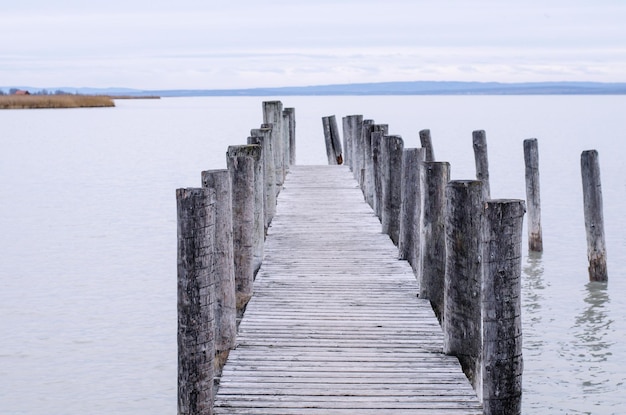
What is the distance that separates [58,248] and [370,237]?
9.46 metres

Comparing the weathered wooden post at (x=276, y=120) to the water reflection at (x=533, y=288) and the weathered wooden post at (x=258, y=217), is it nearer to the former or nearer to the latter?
the water reflection at (x=533, y=288)

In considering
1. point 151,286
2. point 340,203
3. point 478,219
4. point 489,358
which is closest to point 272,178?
point 340,203

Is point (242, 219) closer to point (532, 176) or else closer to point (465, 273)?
point (465, 273)

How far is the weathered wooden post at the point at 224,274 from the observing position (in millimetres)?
6574

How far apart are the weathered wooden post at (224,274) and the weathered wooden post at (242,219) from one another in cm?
107

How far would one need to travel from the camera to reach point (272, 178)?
41.5 feet

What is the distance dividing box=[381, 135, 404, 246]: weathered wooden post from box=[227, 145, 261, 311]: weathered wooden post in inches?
133

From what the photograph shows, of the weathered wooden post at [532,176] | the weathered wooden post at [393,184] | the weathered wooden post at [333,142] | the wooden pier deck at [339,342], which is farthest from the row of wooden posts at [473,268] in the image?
the weathered wooden post at [333,142]

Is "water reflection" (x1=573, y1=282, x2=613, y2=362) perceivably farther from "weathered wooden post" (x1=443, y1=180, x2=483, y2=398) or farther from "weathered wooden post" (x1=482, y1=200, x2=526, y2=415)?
"weathered wooden post" (x1=482, y1=200, x2=526, y2=415)

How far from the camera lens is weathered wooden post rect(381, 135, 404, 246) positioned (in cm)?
1099

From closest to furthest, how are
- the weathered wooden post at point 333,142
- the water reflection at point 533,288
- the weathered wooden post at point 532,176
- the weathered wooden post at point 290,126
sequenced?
the water reflection at point 533,288 → the weathered wooden post at point 532,176 → the weathered wooden post at point 290,126 → the weathered wooden post at point 333,142

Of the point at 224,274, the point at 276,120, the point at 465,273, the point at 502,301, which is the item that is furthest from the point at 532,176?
the point at 502,301

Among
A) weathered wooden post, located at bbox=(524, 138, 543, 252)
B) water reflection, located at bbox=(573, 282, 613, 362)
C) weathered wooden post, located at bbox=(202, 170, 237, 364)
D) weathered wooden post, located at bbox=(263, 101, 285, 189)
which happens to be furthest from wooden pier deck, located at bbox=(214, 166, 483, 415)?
weathered wooden post, located at bbox=(524, 138, 543, 252)

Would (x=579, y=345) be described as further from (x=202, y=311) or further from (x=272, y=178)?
(x=202, y=311)
